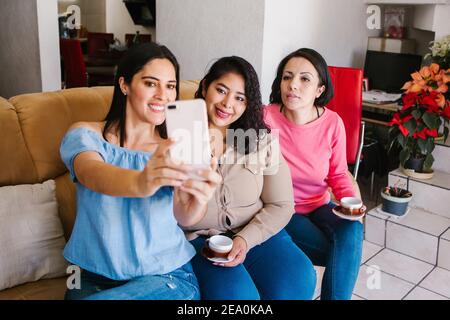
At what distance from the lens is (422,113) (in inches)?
104

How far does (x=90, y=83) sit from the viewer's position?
4852 millimetres

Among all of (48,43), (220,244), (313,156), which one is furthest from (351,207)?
(48,43)

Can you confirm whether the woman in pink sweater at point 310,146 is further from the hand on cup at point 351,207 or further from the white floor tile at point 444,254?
the white floor tile at point 444,254

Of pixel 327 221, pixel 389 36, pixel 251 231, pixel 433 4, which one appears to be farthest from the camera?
pixel 389 36

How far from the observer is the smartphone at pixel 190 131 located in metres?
1.02

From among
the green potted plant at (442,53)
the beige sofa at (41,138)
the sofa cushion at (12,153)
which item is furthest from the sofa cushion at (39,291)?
the green potted plant at (442,53)

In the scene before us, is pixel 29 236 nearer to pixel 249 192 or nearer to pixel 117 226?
pixel 117 226

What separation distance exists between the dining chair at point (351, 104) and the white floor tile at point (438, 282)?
622 mm

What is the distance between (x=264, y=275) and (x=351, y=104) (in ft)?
3.99

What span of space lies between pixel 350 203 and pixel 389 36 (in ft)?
7.81

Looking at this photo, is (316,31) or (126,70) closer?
(126,70)

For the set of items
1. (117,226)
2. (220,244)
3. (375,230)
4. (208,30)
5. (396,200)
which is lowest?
(375,230)
